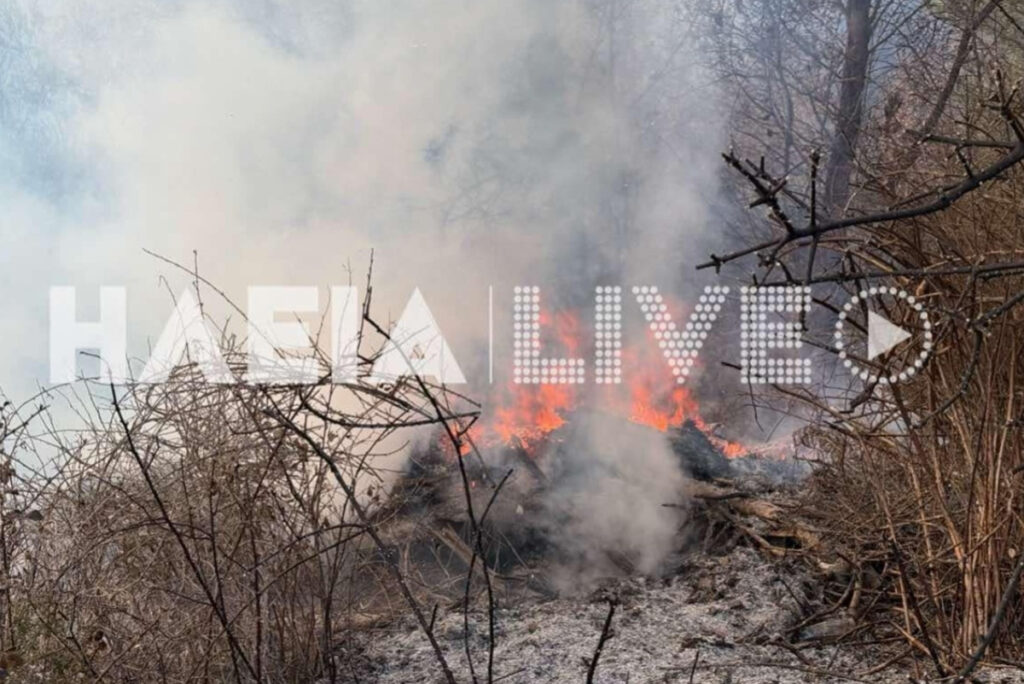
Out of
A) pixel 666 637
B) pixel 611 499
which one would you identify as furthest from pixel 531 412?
pixel 666 637

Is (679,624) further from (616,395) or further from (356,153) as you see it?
(356,153)

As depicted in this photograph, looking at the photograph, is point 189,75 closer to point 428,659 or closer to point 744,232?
point 744,232

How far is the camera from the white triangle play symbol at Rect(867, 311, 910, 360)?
3038mm

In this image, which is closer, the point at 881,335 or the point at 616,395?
the point at 881,335

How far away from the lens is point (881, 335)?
3.09 metres

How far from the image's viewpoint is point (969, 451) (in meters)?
3.01

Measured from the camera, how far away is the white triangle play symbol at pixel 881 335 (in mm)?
3038

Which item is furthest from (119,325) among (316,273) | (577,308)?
(577,308)

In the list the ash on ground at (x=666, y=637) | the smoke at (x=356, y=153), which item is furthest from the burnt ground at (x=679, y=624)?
the smoke at (x=356, y=153)

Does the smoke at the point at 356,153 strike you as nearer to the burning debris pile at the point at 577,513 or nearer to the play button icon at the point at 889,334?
the burning debris pile at the point at 577,513

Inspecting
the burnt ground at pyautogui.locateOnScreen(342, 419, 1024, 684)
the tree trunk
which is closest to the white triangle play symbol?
the burnt ground at pyautogui.locateOnScreen(342, 419, 1024, 684)

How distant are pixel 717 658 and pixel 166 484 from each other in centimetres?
178

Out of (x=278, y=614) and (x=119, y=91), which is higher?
(x=119, y=91)

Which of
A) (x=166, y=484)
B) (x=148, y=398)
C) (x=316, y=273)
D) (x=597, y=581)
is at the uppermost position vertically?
(x=316, y=273)
